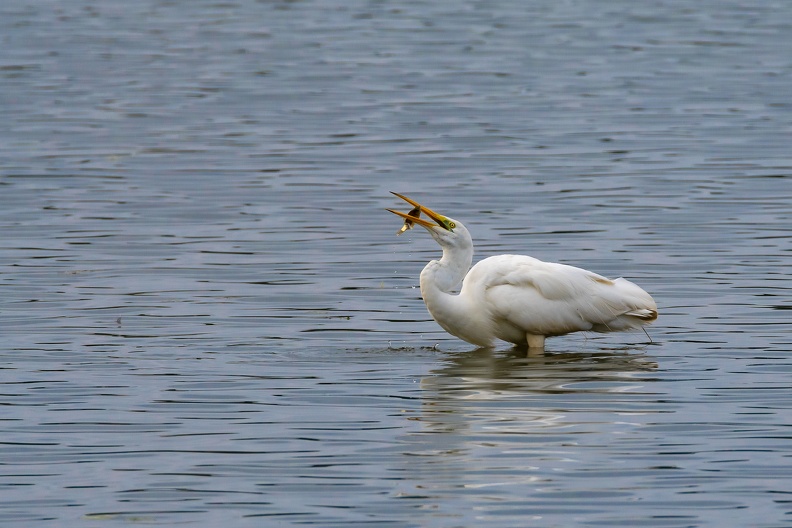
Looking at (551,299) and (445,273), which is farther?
(445,273)

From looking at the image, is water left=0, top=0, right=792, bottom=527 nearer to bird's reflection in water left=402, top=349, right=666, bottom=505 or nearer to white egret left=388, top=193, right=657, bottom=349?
bird's reflection in water left=402, top=349, right=666, bottom=505

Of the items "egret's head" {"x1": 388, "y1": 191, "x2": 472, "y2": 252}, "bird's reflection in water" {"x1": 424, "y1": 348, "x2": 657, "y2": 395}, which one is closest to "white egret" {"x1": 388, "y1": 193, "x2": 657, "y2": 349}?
"egret's head" {"x1": 388, "y1": 191, "x2": 472, "y2": 252}

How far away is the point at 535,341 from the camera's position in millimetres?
13672

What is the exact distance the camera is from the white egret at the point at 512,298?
13.4m

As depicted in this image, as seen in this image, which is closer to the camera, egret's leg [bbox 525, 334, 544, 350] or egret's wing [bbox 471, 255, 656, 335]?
egret's wing [bbox 471, 255, 656, 335]

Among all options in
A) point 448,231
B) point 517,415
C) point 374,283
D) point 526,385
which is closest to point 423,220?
point 448,231

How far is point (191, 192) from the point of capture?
21.5m

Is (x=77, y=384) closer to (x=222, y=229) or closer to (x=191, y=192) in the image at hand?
(x=222, y=229)

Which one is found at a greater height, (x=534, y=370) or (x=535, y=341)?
(x=535, y=341)

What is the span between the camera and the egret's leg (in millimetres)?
13641

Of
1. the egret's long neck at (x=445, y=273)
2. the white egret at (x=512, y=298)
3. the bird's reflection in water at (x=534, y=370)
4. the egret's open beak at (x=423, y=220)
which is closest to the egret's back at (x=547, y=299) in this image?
the white egret at (x=512, y=298)

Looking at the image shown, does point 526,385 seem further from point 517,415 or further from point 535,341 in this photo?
point 535,341

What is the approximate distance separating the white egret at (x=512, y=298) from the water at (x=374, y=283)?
28cm

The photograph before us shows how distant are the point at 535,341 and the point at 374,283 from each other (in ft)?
9.96
